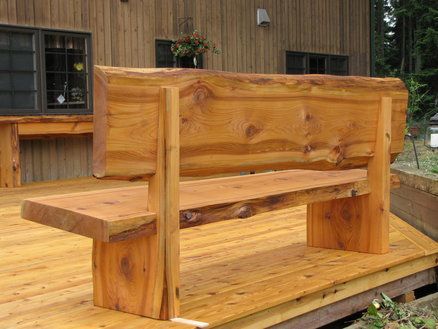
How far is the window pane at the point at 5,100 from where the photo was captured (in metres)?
7.08

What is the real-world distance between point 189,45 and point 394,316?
19.6 feet

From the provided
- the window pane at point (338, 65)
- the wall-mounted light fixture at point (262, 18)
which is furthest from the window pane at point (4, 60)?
the window pane at point (338, 65)

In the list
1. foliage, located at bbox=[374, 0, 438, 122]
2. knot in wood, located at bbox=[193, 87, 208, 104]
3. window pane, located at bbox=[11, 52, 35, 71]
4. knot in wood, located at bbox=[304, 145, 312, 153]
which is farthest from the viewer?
A: foliage, located at bbox=[374, 0, 438, 122]

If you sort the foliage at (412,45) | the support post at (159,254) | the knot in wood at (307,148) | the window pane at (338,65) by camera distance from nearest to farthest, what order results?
1. the support post at (159,254)
2. the knot in wood at (307,148)
3. the window pane at (338,65)
4. the foliage at (412,45)

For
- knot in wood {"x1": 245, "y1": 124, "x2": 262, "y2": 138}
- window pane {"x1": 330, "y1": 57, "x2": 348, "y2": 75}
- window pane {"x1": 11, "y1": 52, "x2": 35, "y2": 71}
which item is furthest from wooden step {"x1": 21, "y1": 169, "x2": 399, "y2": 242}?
window pane {"x1": 330, "y1": 57, "x2": 348, "y2": 75}

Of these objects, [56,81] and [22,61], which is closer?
[22,61]

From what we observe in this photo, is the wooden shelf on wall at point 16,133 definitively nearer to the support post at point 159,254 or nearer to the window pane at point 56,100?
the window pane at point 56,100

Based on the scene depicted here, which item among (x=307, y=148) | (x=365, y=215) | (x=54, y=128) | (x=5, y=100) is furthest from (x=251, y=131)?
(x=5, y=100)

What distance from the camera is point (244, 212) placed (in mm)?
2596

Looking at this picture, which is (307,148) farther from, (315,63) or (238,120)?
(315,63)

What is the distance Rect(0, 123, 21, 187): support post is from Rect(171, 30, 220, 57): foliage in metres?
2.58

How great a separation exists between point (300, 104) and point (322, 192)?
1.57 ft

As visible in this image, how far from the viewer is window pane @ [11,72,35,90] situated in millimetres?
7191

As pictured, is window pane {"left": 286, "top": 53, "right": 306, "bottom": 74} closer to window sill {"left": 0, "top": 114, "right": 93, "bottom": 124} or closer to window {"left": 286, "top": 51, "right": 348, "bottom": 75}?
window {"left": 286, "top": 51, "right": 348, "bottom": 75}
